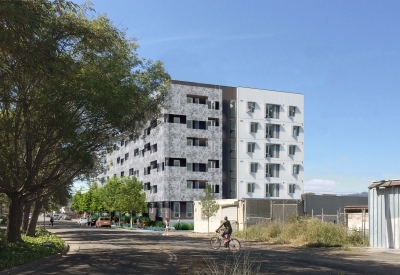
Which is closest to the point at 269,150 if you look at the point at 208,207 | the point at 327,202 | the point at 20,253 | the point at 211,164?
the point at 211,164

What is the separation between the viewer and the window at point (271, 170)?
71.7 metres

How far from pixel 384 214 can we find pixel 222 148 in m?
44.4

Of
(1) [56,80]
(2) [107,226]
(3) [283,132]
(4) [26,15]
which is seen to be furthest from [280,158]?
(4) [26,15]

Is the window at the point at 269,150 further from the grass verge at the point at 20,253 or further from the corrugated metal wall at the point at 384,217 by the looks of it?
the grass verge at the point at 20,253

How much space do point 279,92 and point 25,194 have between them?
53.1 meters

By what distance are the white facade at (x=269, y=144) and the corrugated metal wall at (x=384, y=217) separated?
4282 cm

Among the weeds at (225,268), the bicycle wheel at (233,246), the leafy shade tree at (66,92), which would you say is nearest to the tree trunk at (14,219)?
the leafy shade tree at (66,92)

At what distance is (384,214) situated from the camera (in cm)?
2653

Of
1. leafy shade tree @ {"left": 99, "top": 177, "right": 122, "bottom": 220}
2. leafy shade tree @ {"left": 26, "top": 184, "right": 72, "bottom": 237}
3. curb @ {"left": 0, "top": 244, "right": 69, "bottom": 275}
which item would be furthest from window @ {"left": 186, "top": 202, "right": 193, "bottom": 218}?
curb @ {"left": 0, "top": 244, "right": 69, "bottom": 275}

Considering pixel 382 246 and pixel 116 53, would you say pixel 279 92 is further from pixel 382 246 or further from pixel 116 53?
pixel 116 53

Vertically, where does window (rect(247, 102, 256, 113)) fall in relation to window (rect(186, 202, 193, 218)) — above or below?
above

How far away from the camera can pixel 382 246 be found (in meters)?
26.6

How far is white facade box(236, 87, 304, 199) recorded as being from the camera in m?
70.9

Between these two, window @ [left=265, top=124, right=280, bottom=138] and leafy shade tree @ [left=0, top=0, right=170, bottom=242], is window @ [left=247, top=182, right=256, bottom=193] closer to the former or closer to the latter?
window @ [left=265, top=124, right=280, bottom=138]
